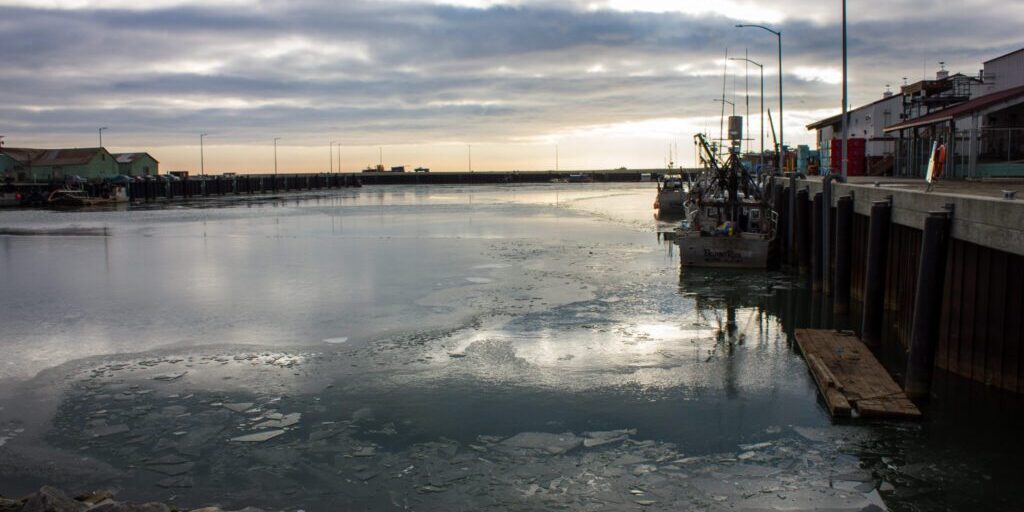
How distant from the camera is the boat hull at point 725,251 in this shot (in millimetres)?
33312

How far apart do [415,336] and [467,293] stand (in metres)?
6.97

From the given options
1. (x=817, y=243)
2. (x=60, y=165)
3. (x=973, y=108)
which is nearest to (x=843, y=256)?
(x=817, y=243)

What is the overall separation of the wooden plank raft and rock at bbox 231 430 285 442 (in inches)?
373

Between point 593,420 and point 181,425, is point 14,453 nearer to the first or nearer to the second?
point 181,425

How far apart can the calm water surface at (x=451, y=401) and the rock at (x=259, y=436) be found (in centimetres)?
6

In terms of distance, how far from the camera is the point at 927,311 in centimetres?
1481

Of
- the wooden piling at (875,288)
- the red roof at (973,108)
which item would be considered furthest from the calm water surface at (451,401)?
the red roof at (973,108)

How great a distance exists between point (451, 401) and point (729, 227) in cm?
2201

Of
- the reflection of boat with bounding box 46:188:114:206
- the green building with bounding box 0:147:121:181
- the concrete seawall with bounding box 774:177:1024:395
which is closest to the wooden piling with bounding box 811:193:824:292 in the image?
the concrete seawall with bounding box 774:177:1024:395

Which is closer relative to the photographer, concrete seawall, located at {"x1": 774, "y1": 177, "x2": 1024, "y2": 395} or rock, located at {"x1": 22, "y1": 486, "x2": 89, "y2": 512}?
rock, located at {"x1": 22, "y1": 486, "x2": 89, "y2": 512}

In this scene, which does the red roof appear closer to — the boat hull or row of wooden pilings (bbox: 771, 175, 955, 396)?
row of wooden pilings (bbox: 771, 175, 955, 396)

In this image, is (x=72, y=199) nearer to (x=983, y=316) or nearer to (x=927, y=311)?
(x=927, y=311)

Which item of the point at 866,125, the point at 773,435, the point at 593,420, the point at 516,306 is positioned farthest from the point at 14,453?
the point at 866,125

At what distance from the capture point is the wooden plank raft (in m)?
14.2
